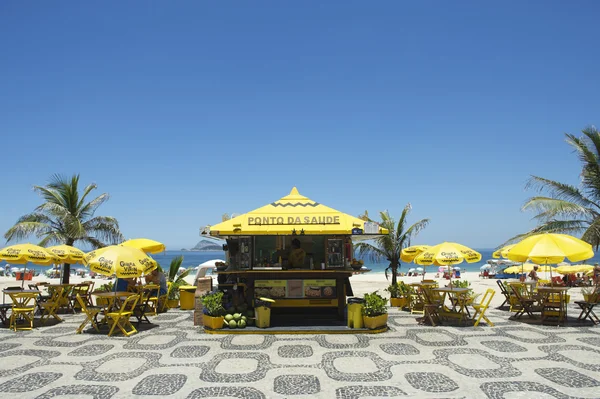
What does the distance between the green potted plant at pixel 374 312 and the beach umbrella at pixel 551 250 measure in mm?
4149

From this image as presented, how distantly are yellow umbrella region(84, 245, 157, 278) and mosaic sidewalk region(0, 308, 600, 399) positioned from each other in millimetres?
1486

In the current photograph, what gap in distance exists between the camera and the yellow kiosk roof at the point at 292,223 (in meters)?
10.3

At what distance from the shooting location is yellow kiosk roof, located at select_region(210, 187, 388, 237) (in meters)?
10.3

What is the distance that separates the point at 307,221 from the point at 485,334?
16.2 ft

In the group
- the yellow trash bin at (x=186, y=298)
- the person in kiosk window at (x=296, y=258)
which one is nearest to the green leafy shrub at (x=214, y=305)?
the person in kiosk window at (x=296, y=258)

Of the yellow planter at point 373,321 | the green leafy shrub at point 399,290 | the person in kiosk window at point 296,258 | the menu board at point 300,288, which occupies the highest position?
the person in kiosk window at point 296,258

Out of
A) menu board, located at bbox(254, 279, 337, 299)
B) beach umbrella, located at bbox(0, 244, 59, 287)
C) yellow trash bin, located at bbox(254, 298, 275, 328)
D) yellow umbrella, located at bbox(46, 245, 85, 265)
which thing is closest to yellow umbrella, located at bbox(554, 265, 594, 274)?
menu board, located at bbox(254, 279, 337, 299)

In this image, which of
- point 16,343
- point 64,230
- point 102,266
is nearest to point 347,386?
point 102,266

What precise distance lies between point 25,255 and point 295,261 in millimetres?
7359

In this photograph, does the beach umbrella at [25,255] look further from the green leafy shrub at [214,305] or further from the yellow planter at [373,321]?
the yellow planter at [373,321]

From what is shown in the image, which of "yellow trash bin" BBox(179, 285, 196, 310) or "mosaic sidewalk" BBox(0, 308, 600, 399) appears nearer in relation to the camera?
"mosaic sidewalk" BBox(0, 308, 600, 399)

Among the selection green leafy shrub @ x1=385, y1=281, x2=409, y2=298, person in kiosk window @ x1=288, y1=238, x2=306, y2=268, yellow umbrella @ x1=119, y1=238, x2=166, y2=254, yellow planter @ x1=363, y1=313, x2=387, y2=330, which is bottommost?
yellow planter @ x1=363, y1=313, x2=387, y2=330

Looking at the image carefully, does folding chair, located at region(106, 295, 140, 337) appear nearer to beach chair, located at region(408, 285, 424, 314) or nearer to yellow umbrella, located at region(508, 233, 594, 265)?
beach chair, located at region(408, 285, 424, 314)

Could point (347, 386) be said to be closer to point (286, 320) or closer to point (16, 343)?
point (286, 320)
